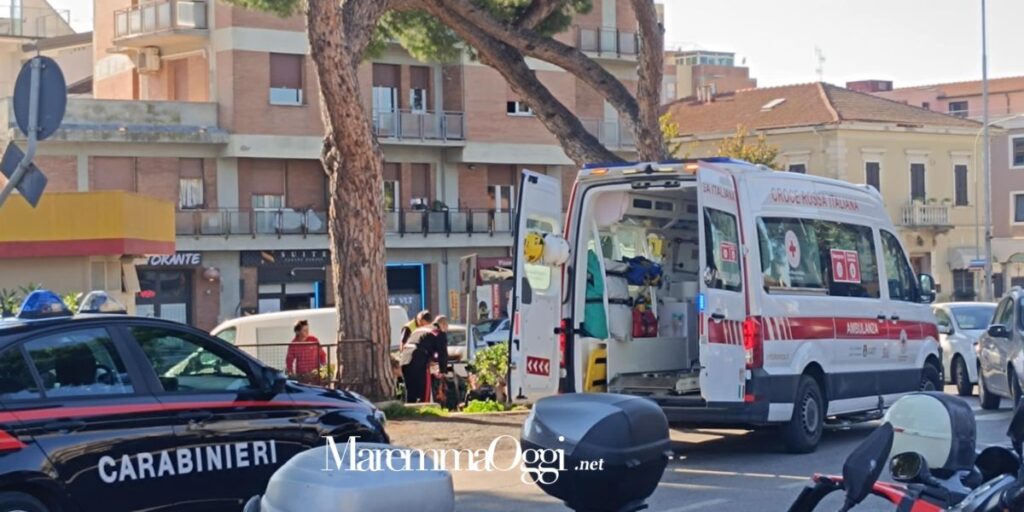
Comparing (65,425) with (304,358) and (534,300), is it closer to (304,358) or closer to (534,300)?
(534,300)

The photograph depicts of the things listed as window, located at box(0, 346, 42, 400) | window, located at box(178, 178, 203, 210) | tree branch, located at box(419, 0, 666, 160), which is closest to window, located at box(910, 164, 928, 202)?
window, located at box(178, 178, 203, 210)

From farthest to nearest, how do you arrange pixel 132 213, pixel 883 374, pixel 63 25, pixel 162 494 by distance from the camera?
1. pixel 63 25
2. pixel 132 213
3. pixel 883 374
4. pixel 162 494

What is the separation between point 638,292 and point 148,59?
36.4 m

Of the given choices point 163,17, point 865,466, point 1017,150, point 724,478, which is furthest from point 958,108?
point 865,466

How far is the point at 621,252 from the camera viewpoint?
45.8 ft

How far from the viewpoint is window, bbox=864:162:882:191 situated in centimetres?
Result: 5906

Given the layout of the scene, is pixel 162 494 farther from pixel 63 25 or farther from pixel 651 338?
pixel 63 25

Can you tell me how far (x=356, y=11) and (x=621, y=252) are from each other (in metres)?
5.66

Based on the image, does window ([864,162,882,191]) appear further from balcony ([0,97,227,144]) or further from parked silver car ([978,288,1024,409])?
parked silver car ([978,288,1024,409])

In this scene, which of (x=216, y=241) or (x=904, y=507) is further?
(x=216, y=241)

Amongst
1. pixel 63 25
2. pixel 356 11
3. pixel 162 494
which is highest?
pixel 63 25

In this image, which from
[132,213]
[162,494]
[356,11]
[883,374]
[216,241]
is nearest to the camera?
[162,494]

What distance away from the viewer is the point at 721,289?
1252 centimetres

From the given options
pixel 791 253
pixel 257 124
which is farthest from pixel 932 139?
pixel 791 253
